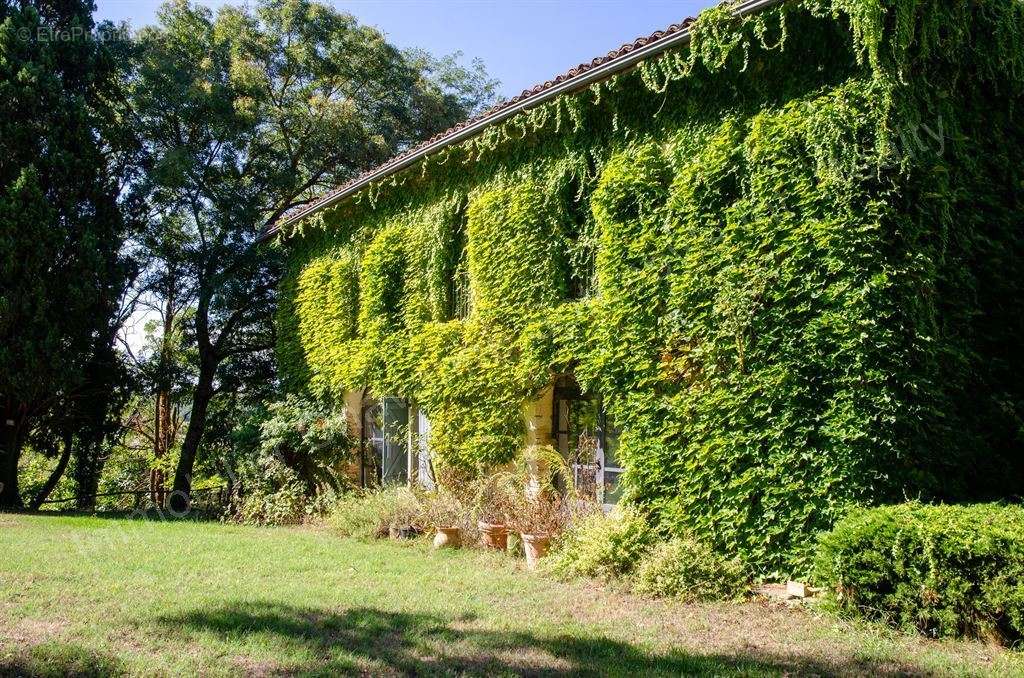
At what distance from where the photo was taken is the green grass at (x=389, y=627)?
4.97 m

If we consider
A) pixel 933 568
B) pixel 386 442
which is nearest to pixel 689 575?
pixel 933 568

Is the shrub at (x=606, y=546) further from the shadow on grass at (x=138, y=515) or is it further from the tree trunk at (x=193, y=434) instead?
the tree trunk at (x=193, y=434)

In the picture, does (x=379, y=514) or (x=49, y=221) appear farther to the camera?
(x=49, y=221)

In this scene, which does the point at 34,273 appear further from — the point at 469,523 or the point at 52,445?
the point at 469,523

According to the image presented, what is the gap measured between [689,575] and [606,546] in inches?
34.3

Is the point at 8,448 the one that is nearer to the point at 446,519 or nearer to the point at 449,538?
the point at 446,519

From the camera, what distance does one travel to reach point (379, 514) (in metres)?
10.8

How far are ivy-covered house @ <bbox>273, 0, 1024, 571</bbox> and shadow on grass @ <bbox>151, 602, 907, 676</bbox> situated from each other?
213 centimetres

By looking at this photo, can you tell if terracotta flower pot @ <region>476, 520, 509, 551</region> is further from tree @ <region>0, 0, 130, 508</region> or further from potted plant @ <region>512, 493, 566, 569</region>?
tree @ <region>0, 0, 130, 508</region>

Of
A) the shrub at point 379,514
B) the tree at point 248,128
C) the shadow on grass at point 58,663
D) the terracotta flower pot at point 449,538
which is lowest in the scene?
the shadow on grass at point 58,663

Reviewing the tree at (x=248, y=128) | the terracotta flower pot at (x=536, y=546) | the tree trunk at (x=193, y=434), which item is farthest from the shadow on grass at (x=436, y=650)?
the tree trunk at (x=193, y=434)

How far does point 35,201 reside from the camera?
13.9 meters

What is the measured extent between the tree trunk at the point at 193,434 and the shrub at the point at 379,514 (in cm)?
785

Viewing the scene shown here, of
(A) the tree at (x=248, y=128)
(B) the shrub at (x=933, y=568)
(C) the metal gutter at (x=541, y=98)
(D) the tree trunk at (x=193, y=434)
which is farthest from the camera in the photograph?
(D) the tree trunk at (x=193, y=434)
